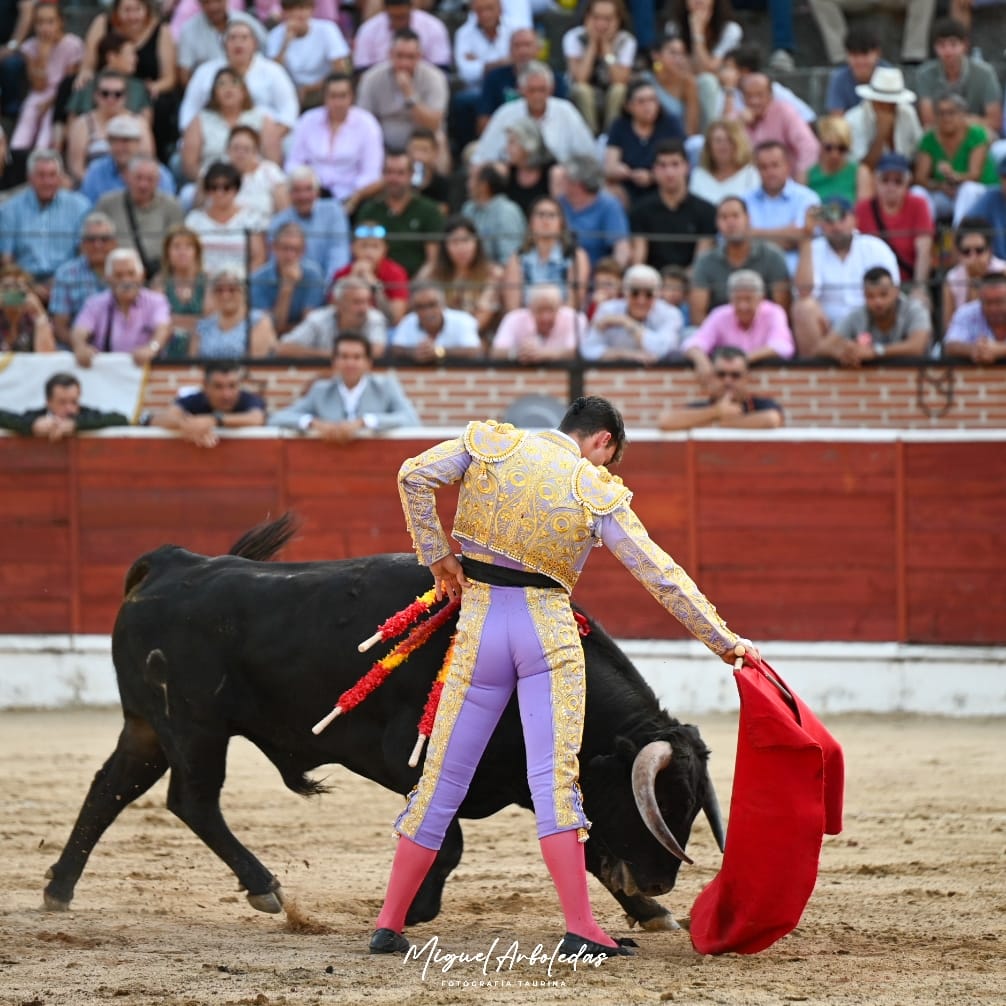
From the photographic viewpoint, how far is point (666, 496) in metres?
8.70

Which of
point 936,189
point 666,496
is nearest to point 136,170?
point 666,496

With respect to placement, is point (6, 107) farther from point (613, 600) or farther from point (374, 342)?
point (613, 600)

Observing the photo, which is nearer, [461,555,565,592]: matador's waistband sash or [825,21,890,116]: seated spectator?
[461,555,565,592]: matador's waistband sash

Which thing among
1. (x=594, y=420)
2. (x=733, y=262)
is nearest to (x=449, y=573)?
(x=594, y=420)

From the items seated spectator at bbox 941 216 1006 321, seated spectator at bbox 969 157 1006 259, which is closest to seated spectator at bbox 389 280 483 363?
seated spectator at bbox 941 216 1006 321

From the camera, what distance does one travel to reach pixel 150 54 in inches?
443

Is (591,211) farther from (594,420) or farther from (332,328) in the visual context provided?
(594,420)

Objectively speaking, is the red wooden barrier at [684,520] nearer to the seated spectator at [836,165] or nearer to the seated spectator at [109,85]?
the seated spectator at [836,165]

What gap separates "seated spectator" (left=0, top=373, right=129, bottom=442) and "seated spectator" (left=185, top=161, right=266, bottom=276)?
954 mm

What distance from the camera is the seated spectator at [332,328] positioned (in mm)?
8977

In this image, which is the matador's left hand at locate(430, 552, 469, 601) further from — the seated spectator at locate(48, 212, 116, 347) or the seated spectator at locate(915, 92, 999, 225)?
the seated spectator at locate(915, 92, 999, 225)

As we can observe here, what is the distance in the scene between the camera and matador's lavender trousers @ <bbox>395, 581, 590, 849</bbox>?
4.09 metres

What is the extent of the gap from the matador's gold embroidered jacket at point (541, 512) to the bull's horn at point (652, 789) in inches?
13.1

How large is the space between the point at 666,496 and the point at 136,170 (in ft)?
11.0
